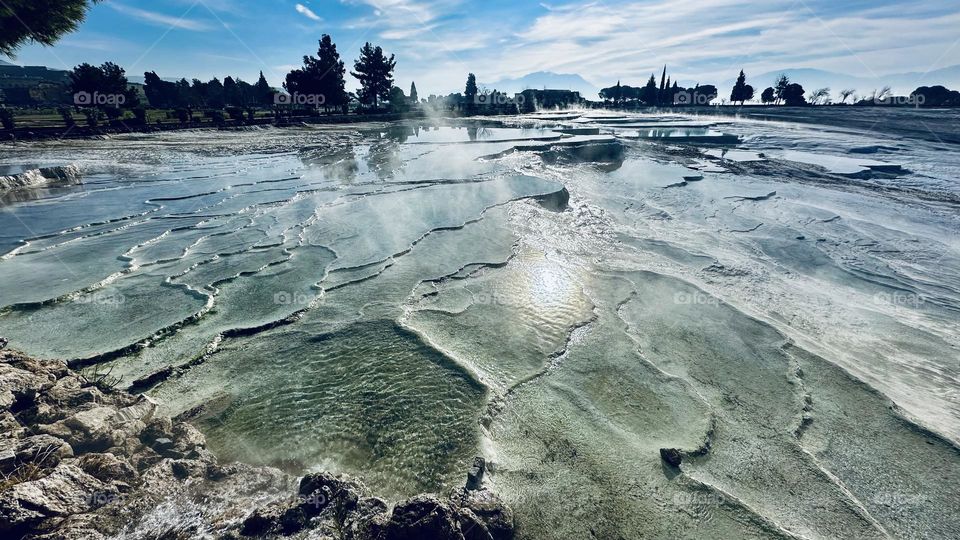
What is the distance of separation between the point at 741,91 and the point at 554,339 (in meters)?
92.7

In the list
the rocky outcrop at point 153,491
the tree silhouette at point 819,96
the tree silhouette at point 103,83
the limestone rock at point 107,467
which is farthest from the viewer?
the tree silhouette at point 819,96

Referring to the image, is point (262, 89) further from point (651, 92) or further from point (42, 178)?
point (651, 92)

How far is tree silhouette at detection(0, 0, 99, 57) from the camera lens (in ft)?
45.9

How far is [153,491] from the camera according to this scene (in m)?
2.83

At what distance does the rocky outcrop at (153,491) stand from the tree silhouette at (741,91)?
311 feet

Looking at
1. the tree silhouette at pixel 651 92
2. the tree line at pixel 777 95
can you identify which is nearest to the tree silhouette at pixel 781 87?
the tree line at pixel 777 95

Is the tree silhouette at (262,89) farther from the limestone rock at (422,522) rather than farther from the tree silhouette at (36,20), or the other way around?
the limestone rock at (422,522)

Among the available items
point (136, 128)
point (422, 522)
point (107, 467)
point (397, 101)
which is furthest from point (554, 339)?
point (397, 101)

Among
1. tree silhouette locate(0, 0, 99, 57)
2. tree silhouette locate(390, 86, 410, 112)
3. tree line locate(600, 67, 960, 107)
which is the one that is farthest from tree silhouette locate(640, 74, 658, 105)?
tree silhouette locate(0, 0, 99, 57)

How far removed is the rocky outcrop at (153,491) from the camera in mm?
2449

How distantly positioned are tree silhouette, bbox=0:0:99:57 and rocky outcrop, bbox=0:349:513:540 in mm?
19659

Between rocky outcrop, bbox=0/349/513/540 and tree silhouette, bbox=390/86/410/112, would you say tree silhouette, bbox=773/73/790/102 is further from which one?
rocky outcrop, bbox=0/349/513/540

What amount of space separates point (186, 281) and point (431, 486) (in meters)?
6.10

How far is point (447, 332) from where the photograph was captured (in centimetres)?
542
